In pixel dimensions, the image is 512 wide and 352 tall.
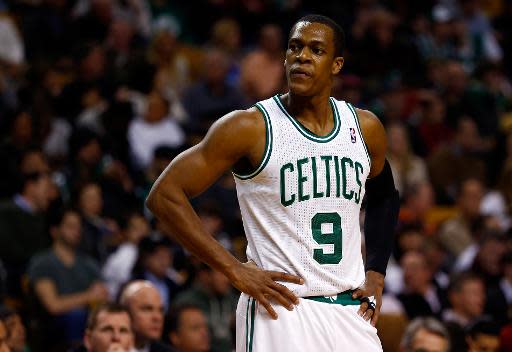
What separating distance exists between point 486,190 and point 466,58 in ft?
10.5

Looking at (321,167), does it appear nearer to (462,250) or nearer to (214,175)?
(214,175)

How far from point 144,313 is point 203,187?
2928 mm

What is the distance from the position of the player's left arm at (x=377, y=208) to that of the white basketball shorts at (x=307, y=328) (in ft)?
0.79

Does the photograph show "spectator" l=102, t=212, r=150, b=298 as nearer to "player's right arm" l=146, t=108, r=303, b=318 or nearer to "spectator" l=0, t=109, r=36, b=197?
"spectator" l=0, t=109, r=36, b=197

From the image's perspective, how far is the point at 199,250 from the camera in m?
4.31

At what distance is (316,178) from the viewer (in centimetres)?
441

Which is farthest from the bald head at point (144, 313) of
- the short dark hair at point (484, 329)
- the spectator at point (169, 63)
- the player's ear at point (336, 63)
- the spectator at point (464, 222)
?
the spectator at point (169, 63)

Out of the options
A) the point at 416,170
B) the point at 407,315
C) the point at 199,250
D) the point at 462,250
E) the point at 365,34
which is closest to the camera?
the point at 199,250

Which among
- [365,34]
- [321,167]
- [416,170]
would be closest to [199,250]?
[321,167]

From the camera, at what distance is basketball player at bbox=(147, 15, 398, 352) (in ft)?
14.2

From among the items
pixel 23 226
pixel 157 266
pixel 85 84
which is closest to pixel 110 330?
pixel 157 266

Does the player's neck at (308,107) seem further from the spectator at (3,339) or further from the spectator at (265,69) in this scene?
the spectator at (265,69)

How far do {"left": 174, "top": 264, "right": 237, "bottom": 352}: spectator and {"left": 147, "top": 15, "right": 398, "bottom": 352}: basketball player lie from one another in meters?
4.03

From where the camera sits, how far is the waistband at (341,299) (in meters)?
4.41
